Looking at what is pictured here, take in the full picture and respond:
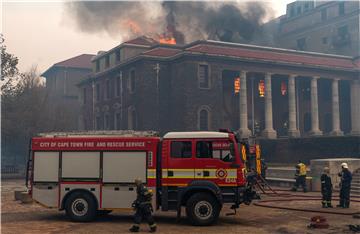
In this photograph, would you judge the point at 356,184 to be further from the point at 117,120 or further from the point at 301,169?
the point at 117,120

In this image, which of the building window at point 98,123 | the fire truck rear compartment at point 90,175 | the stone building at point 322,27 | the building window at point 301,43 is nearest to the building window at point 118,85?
the building window at point 98,123

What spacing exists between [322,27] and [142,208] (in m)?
76.4

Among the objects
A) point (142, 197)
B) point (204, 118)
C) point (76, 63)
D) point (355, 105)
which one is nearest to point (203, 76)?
point (204, 118)

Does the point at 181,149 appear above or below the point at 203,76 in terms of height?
below

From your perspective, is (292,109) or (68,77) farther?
(68,77)

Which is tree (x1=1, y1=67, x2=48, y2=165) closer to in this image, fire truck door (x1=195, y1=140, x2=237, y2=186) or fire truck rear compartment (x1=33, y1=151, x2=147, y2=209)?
fire truck rear compartment (x1=33, y1=151, x2=147, y2=209)

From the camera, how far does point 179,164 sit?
524 inches

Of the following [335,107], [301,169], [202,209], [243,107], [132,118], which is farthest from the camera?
[335,107]

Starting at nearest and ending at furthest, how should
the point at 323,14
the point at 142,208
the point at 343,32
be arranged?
1. the point at 142,208
2. the point at 343,32
3. the point at 323,14

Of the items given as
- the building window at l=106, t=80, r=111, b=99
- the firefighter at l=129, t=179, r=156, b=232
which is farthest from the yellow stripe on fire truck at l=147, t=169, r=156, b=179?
the building window at l=106, t=80, r=111, b=99

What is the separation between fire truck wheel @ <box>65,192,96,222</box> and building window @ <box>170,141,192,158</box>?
303 centimetres

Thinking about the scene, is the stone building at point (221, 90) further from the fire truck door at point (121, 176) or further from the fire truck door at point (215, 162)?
A: the fire truck door at point (121, 176)

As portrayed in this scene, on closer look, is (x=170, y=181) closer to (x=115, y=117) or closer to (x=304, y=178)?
(x=304, y=178)

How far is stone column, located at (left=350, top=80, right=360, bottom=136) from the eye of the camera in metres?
62.3
